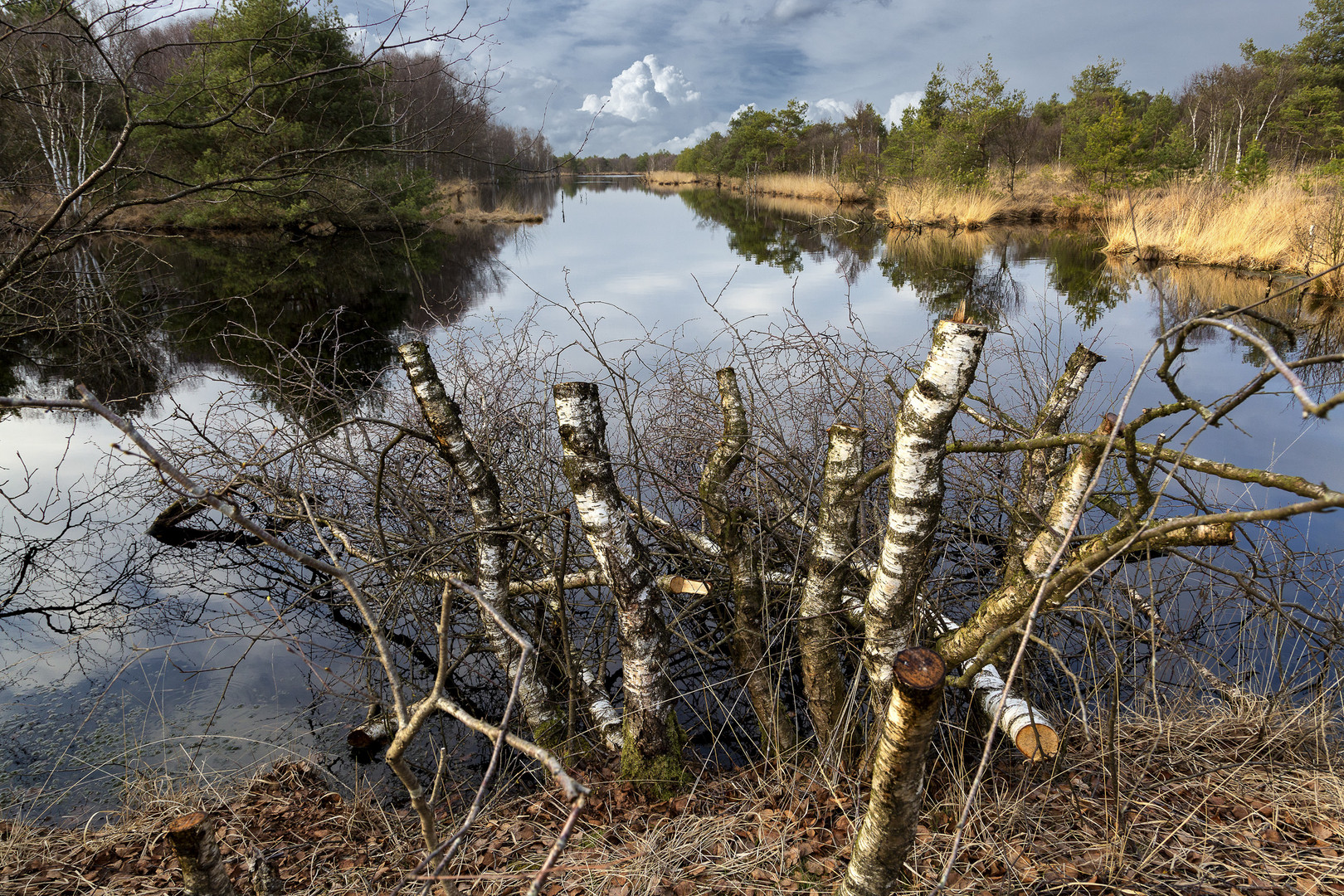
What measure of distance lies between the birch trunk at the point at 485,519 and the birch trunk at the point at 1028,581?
73.3 inches

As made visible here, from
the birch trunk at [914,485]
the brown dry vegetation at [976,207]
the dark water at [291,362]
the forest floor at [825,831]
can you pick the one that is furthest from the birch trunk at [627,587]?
the brown dry vegetation at [976,207]

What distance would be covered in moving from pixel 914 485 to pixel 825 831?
5.09 feet

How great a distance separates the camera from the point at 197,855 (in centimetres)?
195

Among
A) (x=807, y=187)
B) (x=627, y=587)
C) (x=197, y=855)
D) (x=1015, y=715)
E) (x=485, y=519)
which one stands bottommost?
(x=1015, y=715)

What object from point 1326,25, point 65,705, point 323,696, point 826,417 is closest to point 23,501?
point 65,705

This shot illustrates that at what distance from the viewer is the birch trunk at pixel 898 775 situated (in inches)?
65.6

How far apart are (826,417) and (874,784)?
461 centimetres

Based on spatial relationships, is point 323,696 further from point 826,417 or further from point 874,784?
point 826,417

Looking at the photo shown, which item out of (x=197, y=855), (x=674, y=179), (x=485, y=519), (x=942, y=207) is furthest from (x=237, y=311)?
(x=674, y=179)

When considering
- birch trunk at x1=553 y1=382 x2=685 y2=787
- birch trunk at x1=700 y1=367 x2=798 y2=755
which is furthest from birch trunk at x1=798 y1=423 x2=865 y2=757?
birch trunk at x1=553 y1=382 x2=685 y2=787

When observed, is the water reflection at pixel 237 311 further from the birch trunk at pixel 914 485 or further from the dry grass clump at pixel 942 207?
the dry grass clump at pixel 942 207

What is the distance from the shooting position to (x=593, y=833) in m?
2.80

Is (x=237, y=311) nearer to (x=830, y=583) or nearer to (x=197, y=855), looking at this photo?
(x=197, y=855)

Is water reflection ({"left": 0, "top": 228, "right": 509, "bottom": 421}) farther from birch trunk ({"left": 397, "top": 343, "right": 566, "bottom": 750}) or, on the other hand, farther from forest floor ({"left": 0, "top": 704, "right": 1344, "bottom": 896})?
forest floor ({"left": 0, "top": 704, "right": 1344, "bottom": 896})
